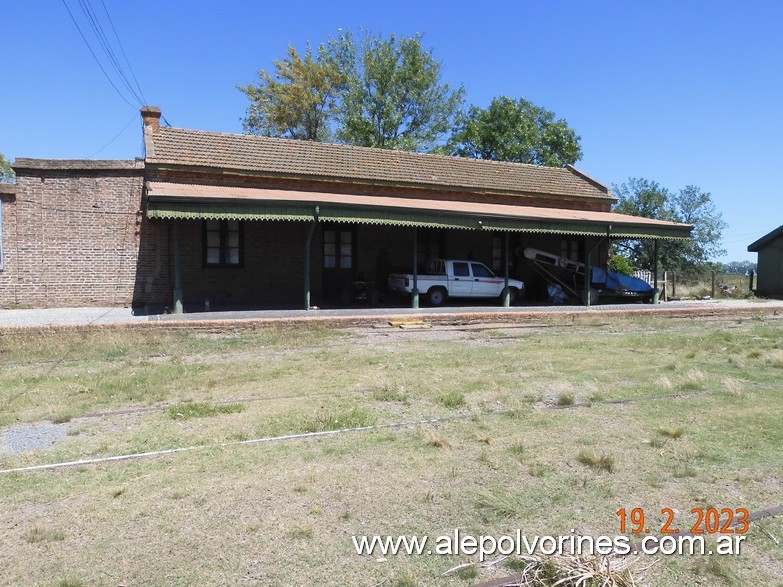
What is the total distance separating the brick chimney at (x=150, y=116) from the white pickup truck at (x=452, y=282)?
9.28 meters

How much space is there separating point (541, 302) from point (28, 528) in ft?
63.3

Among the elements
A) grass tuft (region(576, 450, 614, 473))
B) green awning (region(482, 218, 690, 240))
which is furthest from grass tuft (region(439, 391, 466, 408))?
green awning (region(482, 218, 690, 240))

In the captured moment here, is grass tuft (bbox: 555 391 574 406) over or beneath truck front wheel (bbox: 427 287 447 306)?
beneath

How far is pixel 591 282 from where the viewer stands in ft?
71.9

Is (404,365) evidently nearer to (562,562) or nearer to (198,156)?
(562,562)

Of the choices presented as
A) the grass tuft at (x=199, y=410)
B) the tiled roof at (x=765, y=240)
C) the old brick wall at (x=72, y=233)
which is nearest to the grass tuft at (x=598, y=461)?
the grass tuft at (x=199, y=410)

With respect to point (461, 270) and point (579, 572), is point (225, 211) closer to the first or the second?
point (461, 270)

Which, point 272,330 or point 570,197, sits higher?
point 570,197

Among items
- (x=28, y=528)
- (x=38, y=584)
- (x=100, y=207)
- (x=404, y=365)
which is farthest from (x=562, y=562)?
(x=100, y=207)

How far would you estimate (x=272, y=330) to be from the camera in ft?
42.9

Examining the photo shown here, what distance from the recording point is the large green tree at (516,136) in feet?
124

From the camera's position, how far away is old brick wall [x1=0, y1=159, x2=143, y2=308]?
54.9ft

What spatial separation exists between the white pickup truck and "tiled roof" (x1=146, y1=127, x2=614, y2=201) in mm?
4073

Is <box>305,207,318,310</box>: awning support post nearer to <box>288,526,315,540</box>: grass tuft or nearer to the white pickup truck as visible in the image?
the white pickup truck
